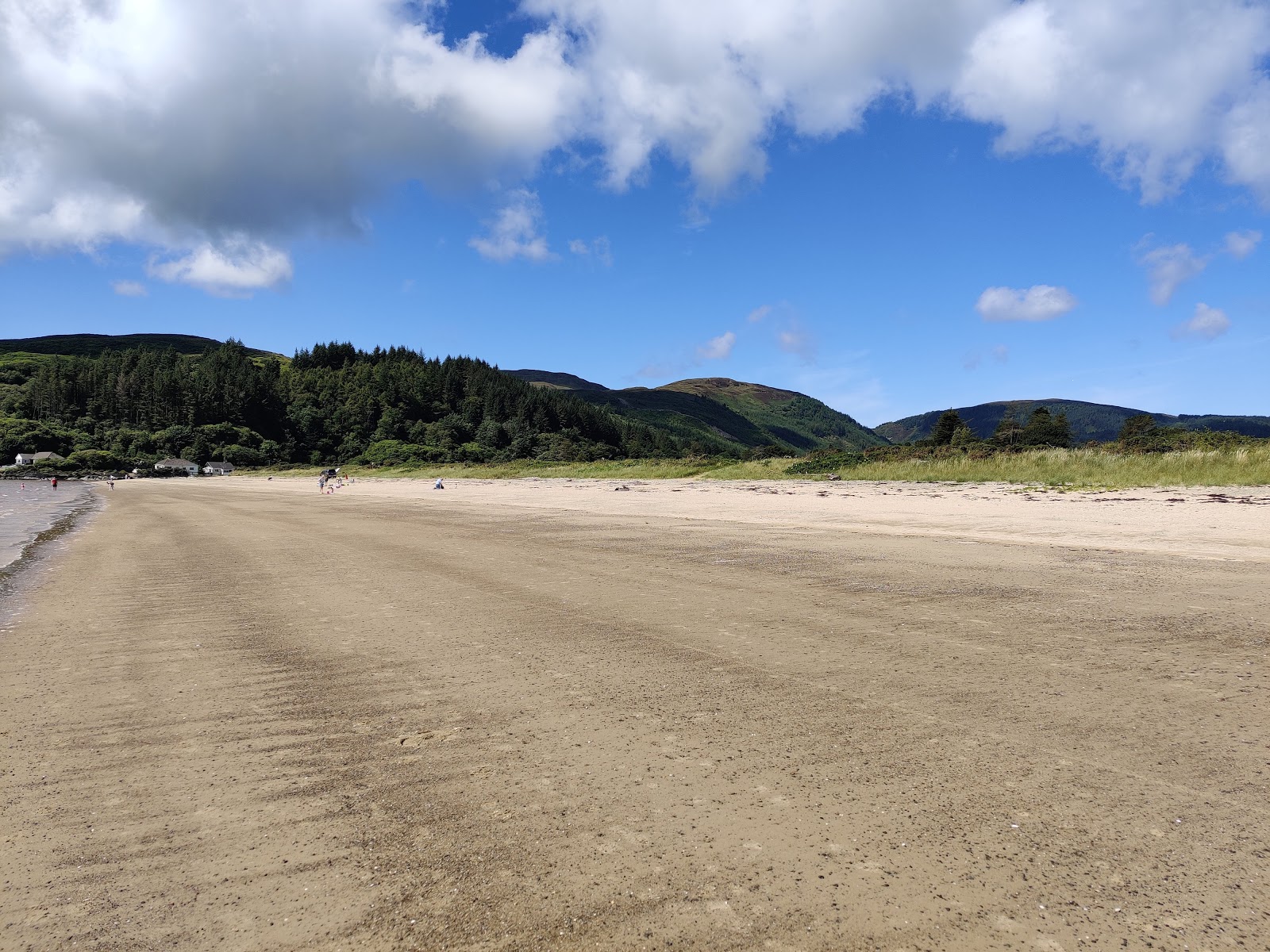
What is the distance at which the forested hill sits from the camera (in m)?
139

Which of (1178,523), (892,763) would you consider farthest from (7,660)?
(1178,523)

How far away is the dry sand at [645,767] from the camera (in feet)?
7.93

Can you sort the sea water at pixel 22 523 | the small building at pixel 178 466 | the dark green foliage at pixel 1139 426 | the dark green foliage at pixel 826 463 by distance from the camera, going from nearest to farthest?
1. the sea water at pixel 22 523
2. the dark green foliage at pixel 1139 426
3. the dark green foliage at pixel 826 463
4. the small building at pixel 178 466

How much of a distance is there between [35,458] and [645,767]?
553ft

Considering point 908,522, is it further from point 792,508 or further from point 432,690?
point 432,690

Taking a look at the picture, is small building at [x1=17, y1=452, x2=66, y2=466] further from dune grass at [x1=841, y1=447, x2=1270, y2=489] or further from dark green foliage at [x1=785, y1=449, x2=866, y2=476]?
dune grass at [x1=841, y1=447, x2=1270, y2=489]

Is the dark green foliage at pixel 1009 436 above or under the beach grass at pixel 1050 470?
above

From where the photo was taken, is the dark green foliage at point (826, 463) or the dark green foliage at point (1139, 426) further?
the dark green foliage at point (826, 463)

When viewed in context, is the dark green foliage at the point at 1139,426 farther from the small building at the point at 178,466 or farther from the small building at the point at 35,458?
the small building at the point at 35,458

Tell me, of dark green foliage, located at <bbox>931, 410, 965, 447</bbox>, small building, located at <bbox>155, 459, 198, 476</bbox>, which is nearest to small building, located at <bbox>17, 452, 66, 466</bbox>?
small building, located at <bbox>155, 459, 198, 476</bbox>

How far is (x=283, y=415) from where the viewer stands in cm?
16188

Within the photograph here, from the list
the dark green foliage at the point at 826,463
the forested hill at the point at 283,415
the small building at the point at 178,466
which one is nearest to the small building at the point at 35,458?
the forested hill at the point at 283,415

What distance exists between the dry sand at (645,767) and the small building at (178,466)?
14645cm

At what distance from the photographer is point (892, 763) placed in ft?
11.6
